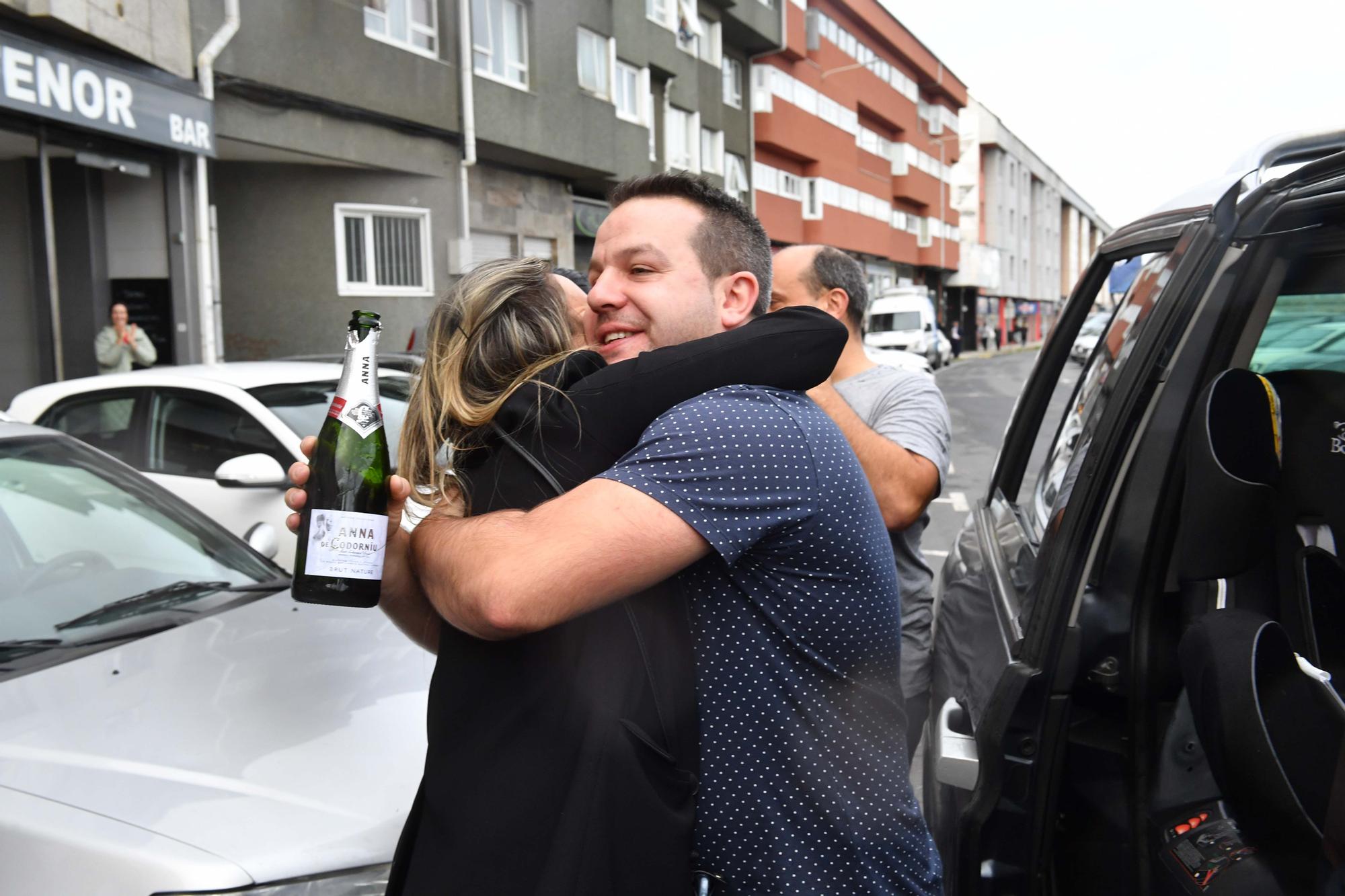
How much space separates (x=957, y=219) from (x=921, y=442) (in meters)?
59.3

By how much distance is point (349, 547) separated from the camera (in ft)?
5.21

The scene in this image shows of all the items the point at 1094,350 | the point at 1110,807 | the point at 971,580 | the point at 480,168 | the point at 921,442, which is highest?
the point at 480,168

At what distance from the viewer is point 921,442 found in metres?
2.94

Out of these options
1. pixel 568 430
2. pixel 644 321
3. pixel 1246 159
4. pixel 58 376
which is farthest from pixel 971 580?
pixel 58 376

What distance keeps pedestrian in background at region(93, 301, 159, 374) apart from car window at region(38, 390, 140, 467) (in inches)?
265

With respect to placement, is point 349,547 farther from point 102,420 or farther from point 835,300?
point 102,420

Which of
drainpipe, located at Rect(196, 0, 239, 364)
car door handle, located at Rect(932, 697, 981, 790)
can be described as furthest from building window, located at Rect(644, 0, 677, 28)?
car door handle, located at Rect(932, 697, 981, 790)

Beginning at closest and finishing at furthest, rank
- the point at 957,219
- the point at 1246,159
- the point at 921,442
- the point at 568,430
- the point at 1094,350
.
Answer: the point at 568,430, the point at 1246,159, the point at 1094,350, the point at 921,442, the point at 957,219

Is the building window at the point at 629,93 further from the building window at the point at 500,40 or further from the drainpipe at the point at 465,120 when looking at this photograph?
the drainpipe at the point at 465,120

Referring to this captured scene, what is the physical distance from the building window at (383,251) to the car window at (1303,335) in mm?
14886

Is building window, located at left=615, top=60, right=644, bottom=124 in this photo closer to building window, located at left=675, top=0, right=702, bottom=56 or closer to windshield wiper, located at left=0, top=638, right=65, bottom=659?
building window, located at left=675, top=0, right=702, bottom=56

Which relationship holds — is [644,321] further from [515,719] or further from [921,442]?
[921,442]

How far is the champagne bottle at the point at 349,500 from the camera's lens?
5.22ft

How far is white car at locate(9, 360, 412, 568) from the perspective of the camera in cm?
532
